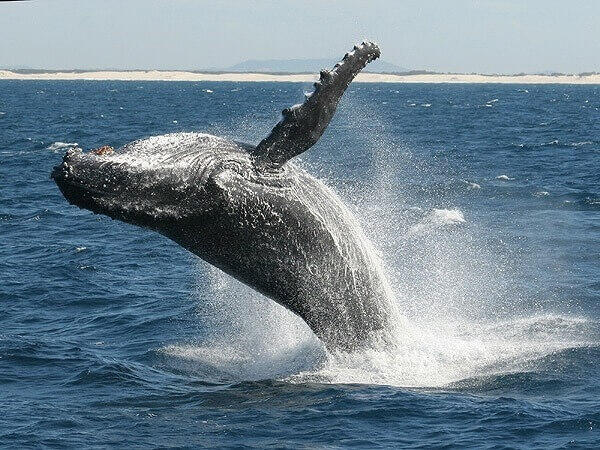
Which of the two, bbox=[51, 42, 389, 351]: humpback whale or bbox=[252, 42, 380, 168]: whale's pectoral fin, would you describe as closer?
bbox=[51, 42, 389, 351]: humpback whale

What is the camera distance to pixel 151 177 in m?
9.81

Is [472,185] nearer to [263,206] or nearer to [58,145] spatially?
[263,206]

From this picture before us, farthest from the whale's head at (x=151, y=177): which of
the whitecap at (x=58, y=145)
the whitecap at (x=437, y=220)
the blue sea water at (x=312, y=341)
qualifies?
the whitecap at (x=58, y=145)

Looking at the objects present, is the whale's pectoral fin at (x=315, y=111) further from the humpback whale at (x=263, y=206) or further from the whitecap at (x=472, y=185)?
the whitecap at (x=472, y=185)

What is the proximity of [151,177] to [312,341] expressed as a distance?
382 centimetres

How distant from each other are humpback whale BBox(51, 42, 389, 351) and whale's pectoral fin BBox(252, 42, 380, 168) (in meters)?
0.01

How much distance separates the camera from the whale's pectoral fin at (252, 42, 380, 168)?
998 cm

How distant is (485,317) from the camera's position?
14.8 m

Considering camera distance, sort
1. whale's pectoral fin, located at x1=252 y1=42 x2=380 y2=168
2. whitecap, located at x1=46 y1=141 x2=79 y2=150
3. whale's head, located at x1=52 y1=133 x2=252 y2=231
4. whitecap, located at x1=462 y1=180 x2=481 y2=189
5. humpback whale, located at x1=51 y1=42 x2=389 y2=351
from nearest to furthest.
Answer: whale's head, located at x1=52 y1=133 x2=252 y2=231 < humpback whale, located at x1=51 y1=42 x2=389 y2=351 < whale's pectoral fin, located at x1=252 y1=42 x2=380 y2=168 < whitecap, located at x1=462 y1=180 x2=481 y2=189 < whitecap, located at x1=46 y1=141 x2=79 y2=150

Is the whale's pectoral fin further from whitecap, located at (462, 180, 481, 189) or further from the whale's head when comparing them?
whitecap, located at (462, 180, 481, 189)

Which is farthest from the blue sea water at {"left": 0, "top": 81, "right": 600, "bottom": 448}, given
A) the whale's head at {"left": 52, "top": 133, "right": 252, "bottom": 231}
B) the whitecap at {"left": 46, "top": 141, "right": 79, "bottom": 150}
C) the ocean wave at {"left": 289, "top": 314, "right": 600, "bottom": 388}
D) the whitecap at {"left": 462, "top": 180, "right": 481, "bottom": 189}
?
the whitecap at {"left": 46, "top": 141, "right": 79, "bottom": 150}

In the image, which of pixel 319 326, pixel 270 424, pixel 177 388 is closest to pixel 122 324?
pixel 177 388

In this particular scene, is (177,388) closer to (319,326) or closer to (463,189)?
(319,326)

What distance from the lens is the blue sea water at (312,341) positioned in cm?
985
